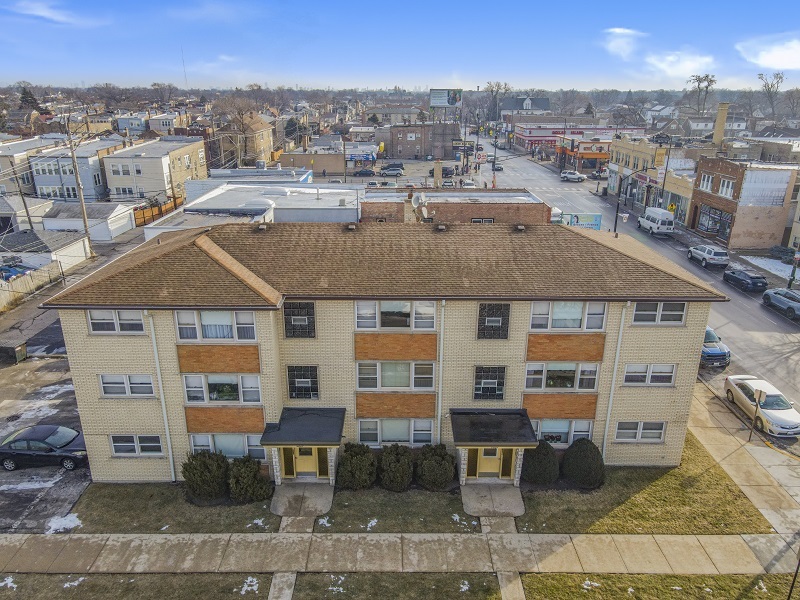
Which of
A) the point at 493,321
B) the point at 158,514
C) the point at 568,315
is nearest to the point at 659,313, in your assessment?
the point at 568,315

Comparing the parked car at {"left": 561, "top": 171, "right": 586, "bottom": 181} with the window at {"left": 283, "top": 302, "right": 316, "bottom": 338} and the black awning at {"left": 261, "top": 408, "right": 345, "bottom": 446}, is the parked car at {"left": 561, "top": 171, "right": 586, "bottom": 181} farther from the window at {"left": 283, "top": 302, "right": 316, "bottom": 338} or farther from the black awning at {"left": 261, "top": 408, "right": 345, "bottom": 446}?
the window at {"left": 283, "top": 302, "right": 316, "bottom": 338}

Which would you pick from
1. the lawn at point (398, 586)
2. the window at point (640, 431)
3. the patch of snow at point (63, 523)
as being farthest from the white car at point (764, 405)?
the patch of snow at point (63, 523)

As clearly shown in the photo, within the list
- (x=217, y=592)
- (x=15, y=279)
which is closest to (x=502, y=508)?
(x=217, y=592)

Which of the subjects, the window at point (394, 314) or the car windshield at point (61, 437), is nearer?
the window at point (394, 314)

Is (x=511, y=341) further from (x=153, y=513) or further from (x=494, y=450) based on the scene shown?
(x=153, y=513)

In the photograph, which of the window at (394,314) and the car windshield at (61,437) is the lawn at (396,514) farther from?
the car windshield at (61,437)

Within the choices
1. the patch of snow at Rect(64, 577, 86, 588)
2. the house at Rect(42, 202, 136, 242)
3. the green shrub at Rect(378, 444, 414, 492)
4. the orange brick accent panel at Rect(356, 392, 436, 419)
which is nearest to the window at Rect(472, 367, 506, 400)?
the orange brick accent panel at Rect(356, 392, 436, 419)
